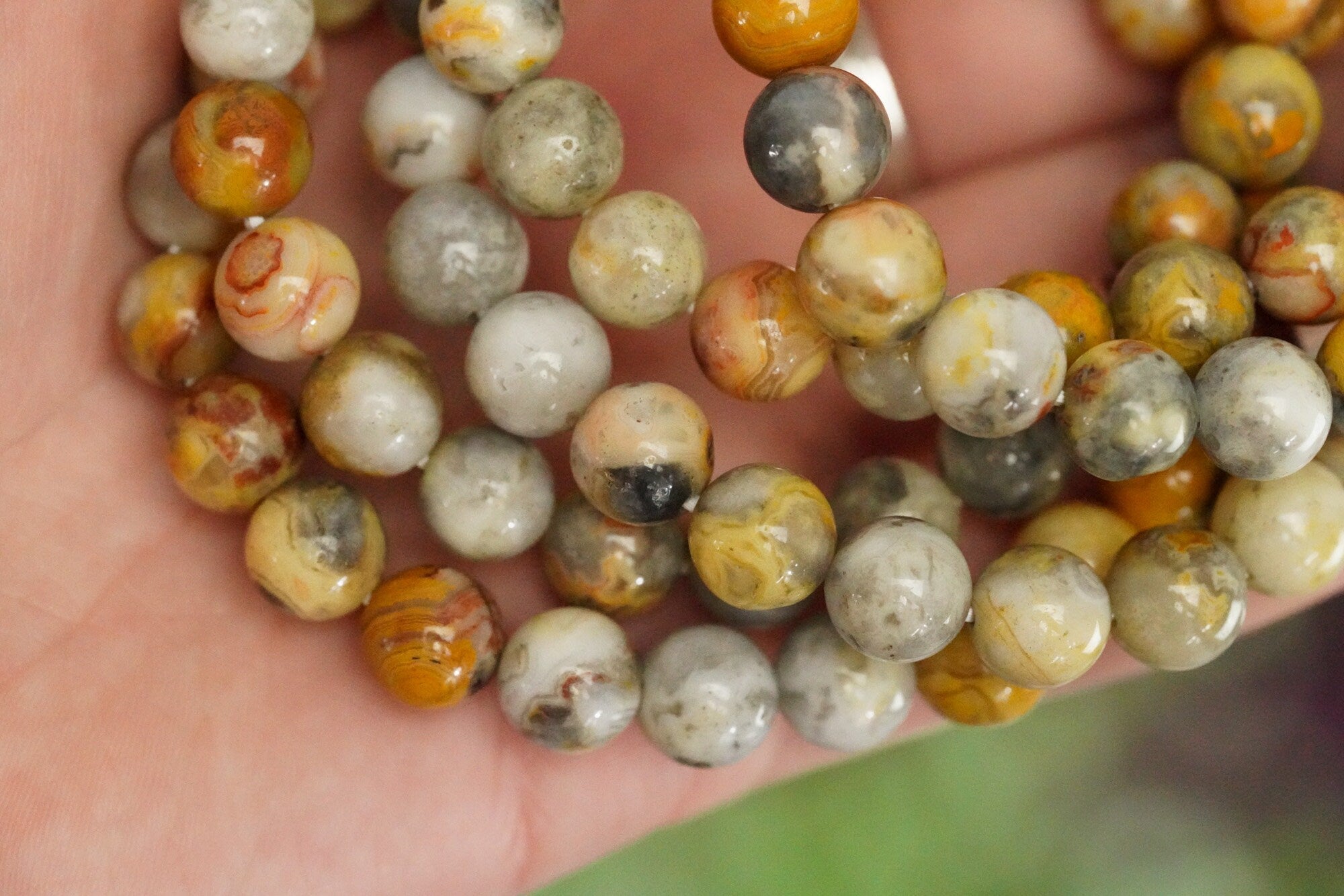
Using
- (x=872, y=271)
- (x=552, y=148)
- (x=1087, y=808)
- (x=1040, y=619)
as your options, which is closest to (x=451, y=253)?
(x=552, y=148)

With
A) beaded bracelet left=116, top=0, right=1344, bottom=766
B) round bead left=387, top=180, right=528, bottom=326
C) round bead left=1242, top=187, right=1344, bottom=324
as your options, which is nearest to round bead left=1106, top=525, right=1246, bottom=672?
beaded bracelet left=116, top=0, right=1344, bottom=766

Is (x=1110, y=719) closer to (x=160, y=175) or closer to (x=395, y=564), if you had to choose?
(x=395, y=564)

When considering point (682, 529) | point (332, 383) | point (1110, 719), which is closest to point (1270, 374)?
point (682, 529)

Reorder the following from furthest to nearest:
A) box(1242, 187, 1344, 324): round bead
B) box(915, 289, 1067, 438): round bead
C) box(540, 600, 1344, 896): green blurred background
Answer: box(540, 600, 1344, 896): green blurred background < box(1242, 187, 1344, 324): round bead < box(915, 289, 1067, 438): round bead

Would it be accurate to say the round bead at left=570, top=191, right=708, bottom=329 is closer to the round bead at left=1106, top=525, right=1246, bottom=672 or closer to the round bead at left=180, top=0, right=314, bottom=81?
the round bead at left=180, top=0, right=314, bottom=81

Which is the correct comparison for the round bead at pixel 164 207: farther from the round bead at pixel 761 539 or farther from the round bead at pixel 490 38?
the round bead at pixel 761 539

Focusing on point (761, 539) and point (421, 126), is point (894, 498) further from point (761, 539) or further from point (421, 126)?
point (421, 126)

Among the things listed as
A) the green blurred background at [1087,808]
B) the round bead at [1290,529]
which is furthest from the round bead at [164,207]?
the round bead at [1290,529]
